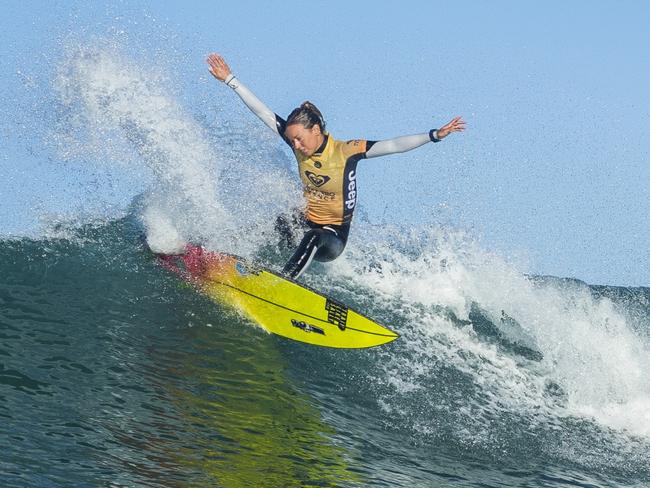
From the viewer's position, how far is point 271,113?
8648mm

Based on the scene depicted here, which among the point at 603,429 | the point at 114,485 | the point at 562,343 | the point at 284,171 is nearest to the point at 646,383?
the point at 562,343

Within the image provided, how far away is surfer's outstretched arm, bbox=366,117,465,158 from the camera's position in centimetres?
779

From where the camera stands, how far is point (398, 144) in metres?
8.14

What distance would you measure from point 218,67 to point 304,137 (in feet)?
5.45

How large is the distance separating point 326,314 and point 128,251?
3808mm

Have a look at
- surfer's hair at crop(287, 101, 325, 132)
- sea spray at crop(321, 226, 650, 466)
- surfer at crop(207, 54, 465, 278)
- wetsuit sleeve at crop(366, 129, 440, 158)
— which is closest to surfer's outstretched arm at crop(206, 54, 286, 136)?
surfer at crop(207, 54, 465, 278)

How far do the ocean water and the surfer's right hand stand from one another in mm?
2178

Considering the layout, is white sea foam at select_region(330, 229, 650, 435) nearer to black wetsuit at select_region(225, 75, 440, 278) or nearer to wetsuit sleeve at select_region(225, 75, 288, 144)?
black wetsuit at select_region(225, 75, 440, 278)

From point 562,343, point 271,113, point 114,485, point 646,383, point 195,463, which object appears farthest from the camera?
point 562,343

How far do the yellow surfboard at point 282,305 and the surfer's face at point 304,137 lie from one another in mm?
1475

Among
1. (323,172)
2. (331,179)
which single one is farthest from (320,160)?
(331,179)

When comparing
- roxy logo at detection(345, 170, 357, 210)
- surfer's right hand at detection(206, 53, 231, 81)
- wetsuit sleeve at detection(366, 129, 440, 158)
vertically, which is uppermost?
surfer's right hand at detection(206, 53, 231, 81)

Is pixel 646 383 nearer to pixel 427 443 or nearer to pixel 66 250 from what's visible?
pixel 427 443

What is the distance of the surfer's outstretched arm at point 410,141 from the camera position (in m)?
7.79
